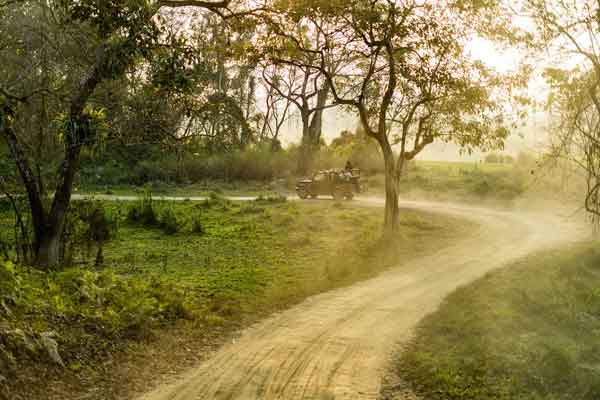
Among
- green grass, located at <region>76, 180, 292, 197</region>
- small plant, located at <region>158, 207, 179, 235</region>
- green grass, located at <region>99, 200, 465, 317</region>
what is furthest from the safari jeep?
small plant, located at <region>158, 207, 179, 235</region>

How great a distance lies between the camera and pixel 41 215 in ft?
44.2

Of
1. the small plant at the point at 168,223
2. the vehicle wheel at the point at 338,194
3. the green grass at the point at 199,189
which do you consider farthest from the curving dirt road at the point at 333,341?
the green grass at the point at 199,189

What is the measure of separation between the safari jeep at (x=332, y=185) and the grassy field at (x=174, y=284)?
602cm

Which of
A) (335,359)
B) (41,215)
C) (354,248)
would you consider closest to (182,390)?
(335,359)

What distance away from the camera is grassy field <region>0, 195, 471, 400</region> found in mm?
8664

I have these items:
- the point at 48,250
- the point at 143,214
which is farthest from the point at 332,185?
the point at 48,250

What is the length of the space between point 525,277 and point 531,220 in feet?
39.8

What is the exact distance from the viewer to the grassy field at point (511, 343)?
8367mm

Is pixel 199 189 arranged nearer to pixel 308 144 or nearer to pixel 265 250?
pixel 308 144

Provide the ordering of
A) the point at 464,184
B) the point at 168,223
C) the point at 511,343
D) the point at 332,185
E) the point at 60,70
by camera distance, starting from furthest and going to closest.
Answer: the point at 464,184
the point at 332,185
the point at 168,223
the point at 60,70
the point at 511,343

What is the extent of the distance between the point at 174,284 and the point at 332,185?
792 inches

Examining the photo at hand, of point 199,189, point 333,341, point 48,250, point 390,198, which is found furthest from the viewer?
point 199,189

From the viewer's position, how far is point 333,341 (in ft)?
33.5

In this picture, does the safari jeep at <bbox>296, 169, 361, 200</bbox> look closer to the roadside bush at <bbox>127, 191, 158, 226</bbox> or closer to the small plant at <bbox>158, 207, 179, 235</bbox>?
the roadside bush at <bbox>127, 191, 158, 226</bbox>
